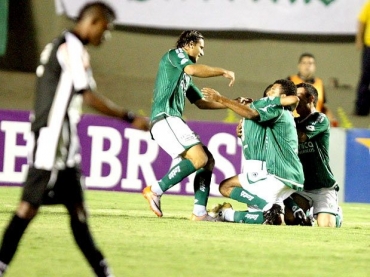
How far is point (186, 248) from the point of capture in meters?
7.91

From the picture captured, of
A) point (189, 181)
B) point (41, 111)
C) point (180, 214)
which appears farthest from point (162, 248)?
point (189, 181)

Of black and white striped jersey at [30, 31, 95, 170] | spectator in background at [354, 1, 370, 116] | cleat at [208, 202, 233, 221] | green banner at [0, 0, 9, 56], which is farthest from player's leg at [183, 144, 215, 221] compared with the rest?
green banner at [0, 0, 9, 56]

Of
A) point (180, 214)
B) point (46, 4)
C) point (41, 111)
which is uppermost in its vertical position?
point (46, 4)

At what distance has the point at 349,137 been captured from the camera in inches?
556

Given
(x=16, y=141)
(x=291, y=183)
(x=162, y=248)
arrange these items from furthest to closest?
(x=16, y=141), (x=291, y=183), (x=162, y=248)

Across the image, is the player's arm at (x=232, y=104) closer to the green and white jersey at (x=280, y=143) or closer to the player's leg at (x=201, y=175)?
the green and white jersey at (x=280, y=143)

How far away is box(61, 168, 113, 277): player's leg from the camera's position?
20.3 ft

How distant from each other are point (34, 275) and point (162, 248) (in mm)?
1600

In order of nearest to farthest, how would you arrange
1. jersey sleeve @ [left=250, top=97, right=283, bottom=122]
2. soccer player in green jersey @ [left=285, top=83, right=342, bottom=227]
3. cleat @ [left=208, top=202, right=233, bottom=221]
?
1. jersey sleeve @ [left=250, top=97, right=283, bottom=122]
2. cleat @ [left=208, top=202, right=233, bottom=221]
3. soccer player in green jersey @ [left=285, top=83, right=342, bottom=227]

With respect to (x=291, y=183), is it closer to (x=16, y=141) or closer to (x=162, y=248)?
(x=162, y=248)

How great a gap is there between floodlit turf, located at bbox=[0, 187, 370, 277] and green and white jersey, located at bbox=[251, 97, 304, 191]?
48 centimetres

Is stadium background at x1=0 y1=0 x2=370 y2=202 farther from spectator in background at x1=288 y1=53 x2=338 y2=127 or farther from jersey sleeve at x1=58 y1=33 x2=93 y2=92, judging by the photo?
jersey sleeve at x1=58 y1=33 x2=93 y2=92

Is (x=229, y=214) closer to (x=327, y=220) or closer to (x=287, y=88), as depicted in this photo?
(x=327, y=220)

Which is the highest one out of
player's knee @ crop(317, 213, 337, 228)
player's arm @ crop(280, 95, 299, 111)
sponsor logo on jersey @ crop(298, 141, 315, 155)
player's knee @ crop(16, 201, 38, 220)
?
player's arm @ crop(280, 95, 299, 111)
